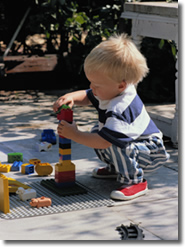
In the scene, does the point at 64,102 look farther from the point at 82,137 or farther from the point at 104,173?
the point at 104,173

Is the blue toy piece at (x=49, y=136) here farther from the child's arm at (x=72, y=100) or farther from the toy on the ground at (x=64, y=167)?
the toy on the ground at (x=64, y=167)

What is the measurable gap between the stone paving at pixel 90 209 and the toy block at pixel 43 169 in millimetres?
58


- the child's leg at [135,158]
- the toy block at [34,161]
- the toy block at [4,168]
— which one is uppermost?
the child's leg at [135,158]

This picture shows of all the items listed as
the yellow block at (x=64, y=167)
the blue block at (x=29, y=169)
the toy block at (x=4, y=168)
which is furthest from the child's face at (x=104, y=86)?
the toy block at (x=4, y=168)

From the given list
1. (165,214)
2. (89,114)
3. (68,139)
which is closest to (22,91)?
(89,114)

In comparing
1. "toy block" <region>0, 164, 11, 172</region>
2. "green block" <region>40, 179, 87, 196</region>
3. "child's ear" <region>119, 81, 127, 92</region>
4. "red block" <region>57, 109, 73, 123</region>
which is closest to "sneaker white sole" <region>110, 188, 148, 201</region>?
"green block" <region>40, 179, 87, 196</region>

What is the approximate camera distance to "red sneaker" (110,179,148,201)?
139 inches

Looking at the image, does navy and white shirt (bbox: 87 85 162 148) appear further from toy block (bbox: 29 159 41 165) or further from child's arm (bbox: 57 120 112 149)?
toy block (bbox: 29 159 41 165)

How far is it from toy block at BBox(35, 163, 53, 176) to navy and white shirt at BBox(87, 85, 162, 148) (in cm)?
Result: 60

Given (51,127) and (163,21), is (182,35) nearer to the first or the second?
(163,21)

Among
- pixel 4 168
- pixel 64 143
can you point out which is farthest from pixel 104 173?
pixel 4 168

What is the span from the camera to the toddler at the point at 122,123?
3.44 metres

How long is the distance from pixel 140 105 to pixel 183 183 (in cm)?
66

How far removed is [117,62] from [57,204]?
1.03 m
